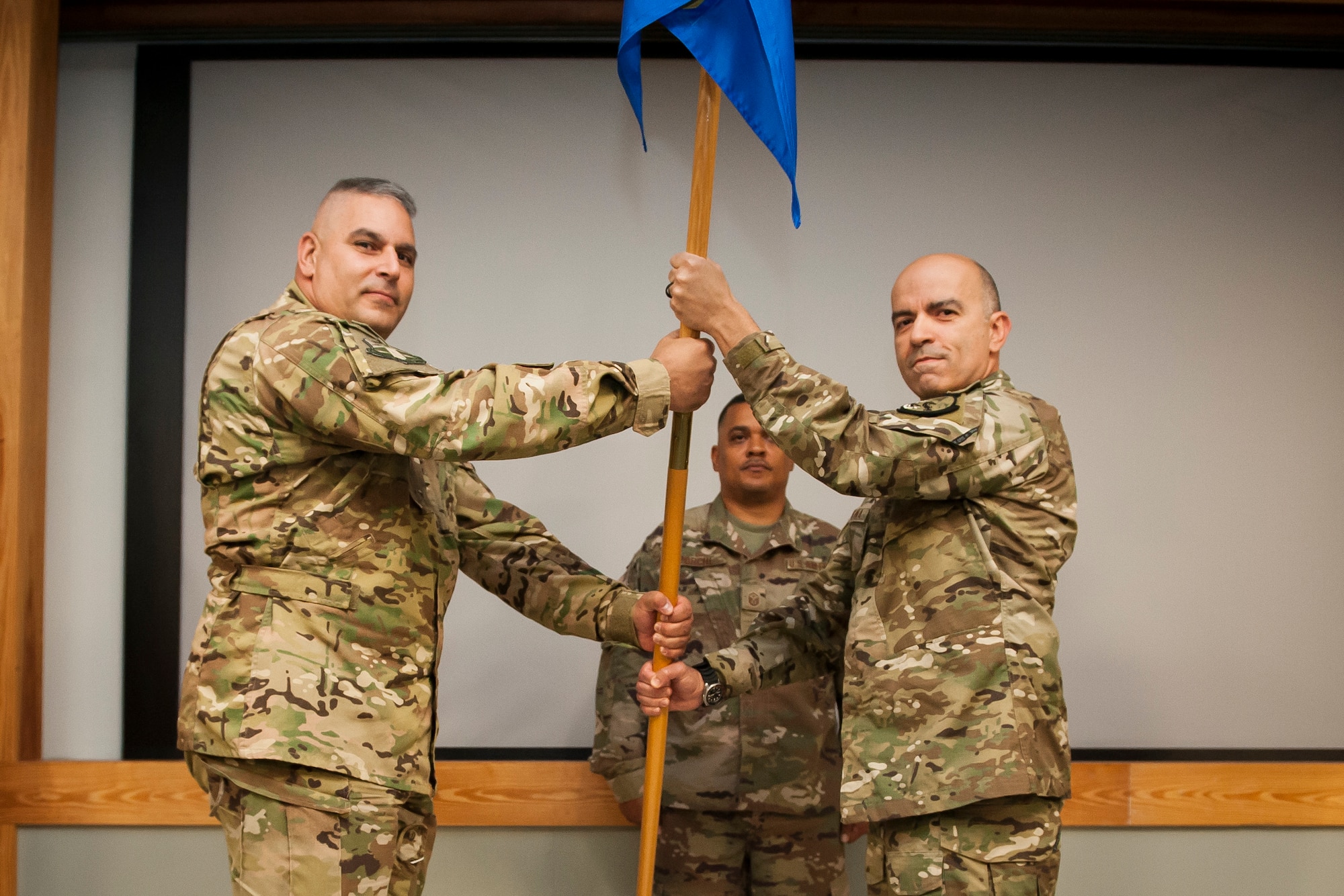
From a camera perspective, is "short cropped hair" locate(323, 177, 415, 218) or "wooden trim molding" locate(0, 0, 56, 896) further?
"wooden trim molding" locate(0, 0, 56, 896)

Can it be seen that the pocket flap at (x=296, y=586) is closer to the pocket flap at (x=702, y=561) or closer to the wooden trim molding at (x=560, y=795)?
the pocket flap at (x=702, y=561)

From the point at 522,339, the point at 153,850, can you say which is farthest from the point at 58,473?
the point at 522,339

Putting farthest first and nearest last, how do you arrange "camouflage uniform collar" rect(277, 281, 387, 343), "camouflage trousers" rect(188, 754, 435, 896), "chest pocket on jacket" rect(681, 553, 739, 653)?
1. "chest pocket on jacket" rect(681, 553, 739, 653)
2. "camouflage uniform collar" rect(277, 281, 387, 343)
3. "camouflage trousers" rect(188, 754, 435, 896)

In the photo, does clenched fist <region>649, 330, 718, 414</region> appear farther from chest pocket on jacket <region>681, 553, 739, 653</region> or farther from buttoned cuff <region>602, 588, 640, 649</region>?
chest pocket on jacket <region>681, 553, 739, 653</region>

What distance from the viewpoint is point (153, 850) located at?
2943 millimetres

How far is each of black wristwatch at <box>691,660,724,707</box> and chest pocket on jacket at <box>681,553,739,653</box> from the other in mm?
454

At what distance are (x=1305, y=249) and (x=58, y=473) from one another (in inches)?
152

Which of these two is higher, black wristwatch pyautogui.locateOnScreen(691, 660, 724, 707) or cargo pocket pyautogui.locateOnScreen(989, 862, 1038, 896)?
black wristwatch pyautogui.locateOnScreen(691, 660, 724, 707)

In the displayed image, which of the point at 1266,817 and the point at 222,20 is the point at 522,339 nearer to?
the point at 222,20

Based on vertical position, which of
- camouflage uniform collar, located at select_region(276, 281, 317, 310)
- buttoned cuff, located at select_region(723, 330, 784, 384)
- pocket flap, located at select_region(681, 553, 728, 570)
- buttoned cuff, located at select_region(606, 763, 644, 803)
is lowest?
buttoned cuff, located at select_region(606, 763, 644, 803)

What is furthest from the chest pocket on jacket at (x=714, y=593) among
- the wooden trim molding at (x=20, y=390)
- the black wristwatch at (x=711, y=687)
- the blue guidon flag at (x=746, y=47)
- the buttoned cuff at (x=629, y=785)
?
the wooden trim molding at (x=20, y=390)

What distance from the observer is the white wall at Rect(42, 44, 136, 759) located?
123 inches

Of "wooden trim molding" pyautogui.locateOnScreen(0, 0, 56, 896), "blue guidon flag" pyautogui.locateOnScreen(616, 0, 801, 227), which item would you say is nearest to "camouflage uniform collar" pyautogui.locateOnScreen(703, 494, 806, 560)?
"blue guidon flag" pyautogui.locateOnScreen(616, 0, 801, 227)

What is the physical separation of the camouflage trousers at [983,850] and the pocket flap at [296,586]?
1.06m
